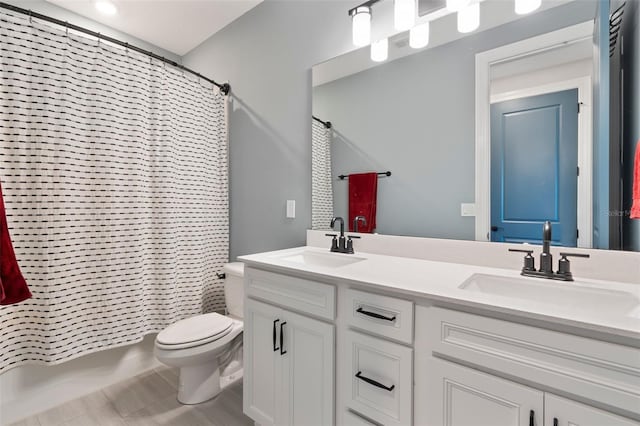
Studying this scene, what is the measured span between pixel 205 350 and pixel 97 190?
110cm

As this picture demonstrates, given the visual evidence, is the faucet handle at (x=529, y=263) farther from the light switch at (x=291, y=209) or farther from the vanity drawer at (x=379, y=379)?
the light switch at (x=291, y=209)

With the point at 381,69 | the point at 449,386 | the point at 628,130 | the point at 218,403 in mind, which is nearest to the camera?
the point at 449,386

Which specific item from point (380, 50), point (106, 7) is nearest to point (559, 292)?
point (380, 50)

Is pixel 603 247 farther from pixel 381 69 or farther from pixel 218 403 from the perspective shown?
pixel 218 403

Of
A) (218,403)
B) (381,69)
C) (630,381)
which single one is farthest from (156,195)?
(630,381)

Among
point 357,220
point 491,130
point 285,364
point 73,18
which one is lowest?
point 285,364

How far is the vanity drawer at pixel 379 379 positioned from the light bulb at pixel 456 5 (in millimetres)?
1457

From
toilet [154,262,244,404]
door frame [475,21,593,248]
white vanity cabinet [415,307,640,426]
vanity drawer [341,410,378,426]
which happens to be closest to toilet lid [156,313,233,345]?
toilet [154,262,244,404]

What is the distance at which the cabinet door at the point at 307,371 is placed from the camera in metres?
1.13

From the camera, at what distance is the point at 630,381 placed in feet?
2.08

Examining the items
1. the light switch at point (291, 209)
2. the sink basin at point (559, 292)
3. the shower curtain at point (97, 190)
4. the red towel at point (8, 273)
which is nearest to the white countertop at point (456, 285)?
the sink basin at point (559, 292)

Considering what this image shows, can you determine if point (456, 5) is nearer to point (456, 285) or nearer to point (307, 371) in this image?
point (456, 285)

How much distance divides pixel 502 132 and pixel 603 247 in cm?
56

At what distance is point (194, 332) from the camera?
1.69m
